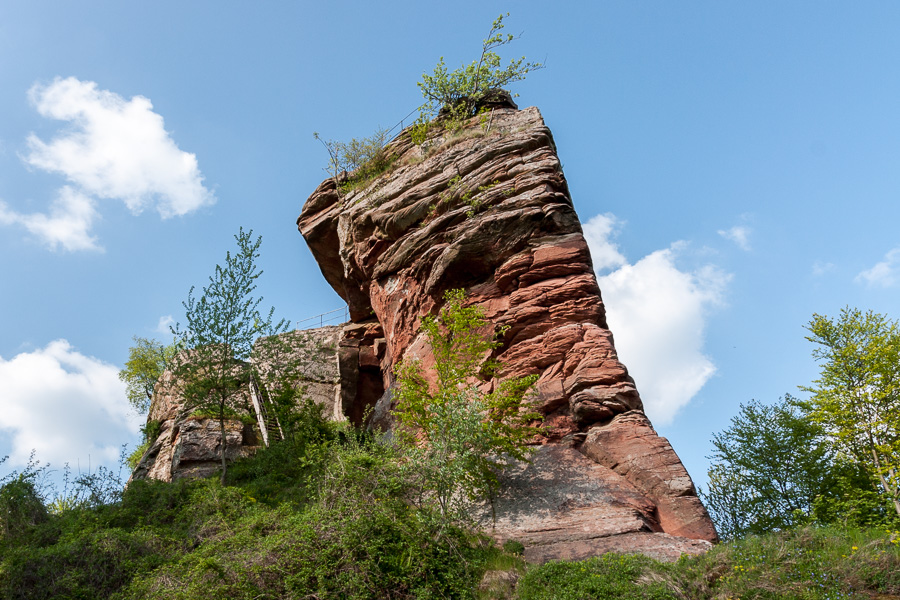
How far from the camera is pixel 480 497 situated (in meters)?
13.5

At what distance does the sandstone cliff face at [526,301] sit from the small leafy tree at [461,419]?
2.33 ft

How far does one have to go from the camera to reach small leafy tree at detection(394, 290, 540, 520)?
12.3 metres

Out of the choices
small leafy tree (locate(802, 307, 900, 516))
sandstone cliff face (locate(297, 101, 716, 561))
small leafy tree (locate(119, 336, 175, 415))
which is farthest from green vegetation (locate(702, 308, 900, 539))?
small leafy tree (locate(119, 336, 175, 415))

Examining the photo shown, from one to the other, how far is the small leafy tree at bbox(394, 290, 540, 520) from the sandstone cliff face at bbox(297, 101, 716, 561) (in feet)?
2.33

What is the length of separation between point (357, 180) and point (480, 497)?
17395 millimetres

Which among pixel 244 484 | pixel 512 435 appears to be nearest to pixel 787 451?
pixel 512 435

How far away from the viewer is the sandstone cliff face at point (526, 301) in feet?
40.3

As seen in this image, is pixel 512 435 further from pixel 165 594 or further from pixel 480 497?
pixel 165 594

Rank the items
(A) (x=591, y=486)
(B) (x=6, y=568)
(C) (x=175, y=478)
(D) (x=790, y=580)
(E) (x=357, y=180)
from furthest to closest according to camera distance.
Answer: (E) (x=357, y=180) → (C) (x=175, y=478) → (A) (x=591, y=486) → (B) (x=6, y=568) → (D) (x=790, y=580)

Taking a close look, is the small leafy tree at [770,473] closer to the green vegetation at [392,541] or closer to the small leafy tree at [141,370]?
the green vegetation at [392,541]

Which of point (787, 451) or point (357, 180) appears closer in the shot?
point (787, 451)

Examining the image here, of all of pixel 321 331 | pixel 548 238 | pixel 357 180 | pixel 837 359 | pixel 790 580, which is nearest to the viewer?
pixel 790 580

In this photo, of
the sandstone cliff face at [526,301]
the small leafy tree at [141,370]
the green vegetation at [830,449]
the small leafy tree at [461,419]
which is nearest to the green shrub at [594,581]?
the sandstone cliff face at [526,301]

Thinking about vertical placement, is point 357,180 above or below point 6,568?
above
